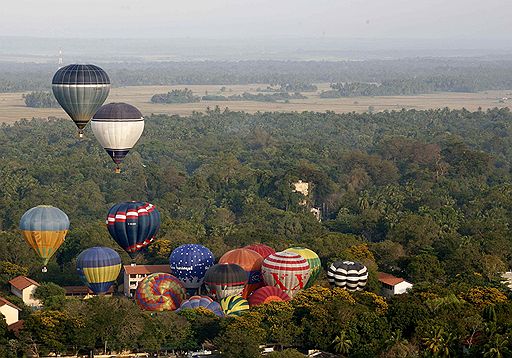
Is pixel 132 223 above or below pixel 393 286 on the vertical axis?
above

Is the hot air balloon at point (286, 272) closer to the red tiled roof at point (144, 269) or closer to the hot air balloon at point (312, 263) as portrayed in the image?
the hot air balloon at point (312, 263)

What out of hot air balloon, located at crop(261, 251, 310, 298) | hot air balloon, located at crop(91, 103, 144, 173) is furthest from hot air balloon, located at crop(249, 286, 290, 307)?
hot air balloon, located at crop(91, 103, 144, 173)

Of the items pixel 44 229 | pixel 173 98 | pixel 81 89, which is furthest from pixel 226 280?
pixel 173 98

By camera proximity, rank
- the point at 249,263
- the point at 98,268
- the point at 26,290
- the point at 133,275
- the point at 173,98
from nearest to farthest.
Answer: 1. the point at 26,290
2. the point at 98,268
3. the point at 249,263
4. the point at 133,275
5. the point at 173,98

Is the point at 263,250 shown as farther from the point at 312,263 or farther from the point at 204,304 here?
the point at 204,304

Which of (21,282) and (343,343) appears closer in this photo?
(343,343)

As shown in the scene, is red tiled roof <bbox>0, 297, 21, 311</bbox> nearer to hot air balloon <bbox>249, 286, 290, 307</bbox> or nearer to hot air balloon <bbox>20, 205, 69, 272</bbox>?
hot air balloon <bbox>20, 205, 69, 272</bbox>

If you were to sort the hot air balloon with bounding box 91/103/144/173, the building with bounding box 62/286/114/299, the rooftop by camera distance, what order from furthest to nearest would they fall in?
1. the hot air balloon with bounding box 91/103/144/173
2. the rooftop
3. the building with bounding box 62/286/114/299
